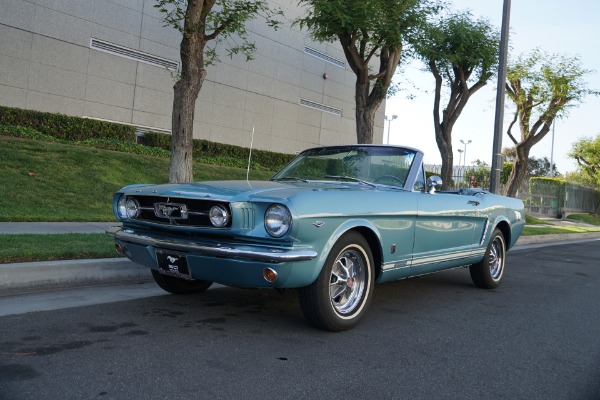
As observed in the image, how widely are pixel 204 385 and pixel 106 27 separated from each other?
56.6ft

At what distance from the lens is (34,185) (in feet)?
36.2

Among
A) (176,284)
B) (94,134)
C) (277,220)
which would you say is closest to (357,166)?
(277,220)

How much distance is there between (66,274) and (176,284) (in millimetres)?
1164

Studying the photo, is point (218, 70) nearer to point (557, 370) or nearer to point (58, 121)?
point (58, 121)

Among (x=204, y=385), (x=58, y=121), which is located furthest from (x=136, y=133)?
(x=204, y=385)

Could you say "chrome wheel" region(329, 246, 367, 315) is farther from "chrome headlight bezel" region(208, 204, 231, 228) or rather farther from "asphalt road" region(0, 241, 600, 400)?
"chrome headlight bezel" region(208, 204, 231, 228)

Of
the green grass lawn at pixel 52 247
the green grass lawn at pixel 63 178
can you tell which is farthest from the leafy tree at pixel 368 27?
the green grass lawn at pixel 52 247

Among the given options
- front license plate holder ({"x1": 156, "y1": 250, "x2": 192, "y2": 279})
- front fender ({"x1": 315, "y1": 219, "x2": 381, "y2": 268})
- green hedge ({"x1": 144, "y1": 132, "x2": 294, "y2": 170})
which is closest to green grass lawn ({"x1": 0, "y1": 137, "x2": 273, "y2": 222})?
green hedge ({"x1": 144, "y1": 132, "x2": 294, "y2": 170})

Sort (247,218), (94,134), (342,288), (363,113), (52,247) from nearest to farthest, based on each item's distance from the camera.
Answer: (247,218) → (342,288) → (52,247) → (363,113) → (94,134)

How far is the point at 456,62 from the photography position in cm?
1973

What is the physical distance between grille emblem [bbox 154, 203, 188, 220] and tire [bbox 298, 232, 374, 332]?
1.08m

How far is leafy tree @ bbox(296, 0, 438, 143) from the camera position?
14406mm

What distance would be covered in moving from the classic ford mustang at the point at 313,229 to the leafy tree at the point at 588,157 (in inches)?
1812

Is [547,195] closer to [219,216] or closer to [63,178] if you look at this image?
[63,178]
